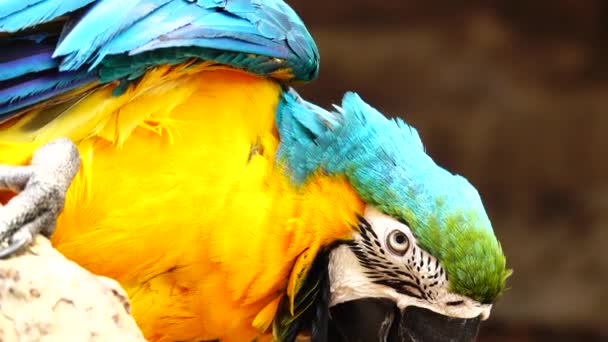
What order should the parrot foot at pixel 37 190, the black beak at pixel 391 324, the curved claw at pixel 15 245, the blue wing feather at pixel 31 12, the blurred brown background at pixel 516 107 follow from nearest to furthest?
1. the curved claw at pixel 15 245
2. the parrot foot at pixel 37 190
3. the blue wing feather at pixel 31 12
4. the black beak at pixel 391 324
5. the blurred brown background at pixel 516 107

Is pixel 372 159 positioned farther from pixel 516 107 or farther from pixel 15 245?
pixel 516 107

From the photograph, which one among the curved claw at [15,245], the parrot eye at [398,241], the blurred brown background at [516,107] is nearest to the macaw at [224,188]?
the parrot eye at [398,241]

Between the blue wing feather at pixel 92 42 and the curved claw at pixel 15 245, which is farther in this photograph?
the blue wing feather at pixel 92 42

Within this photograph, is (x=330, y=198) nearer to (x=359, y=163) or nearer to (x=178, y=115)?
(x=359, y=163)

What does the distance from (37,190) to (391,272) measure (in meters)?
0.81

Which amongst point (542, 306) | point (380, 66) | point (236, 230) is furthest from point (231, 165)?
point (542, 306)

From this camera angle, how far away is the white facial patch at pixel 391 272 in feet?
8.17

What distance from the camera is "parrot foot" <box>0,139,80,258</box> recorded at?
79.7 inches

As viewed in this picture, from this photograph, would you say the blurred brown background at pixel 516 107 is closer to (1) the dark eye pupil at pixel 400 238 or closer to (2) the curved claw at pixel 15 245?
(1) the dark eye pupil at pixel 400 238

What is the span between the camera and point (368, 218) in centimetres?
253

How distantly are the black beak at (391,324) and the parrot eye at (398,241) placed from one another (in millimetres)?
135

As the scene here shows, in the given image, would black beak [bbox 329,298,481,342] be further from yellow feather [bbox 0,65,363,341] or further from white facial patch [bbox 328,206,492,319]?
yellow feather [bbox 0,65,363,341]

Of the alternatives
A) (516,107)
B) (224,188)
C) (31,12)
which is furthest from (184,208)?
(516,107)

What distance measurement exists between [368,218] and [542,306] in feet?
10.5
